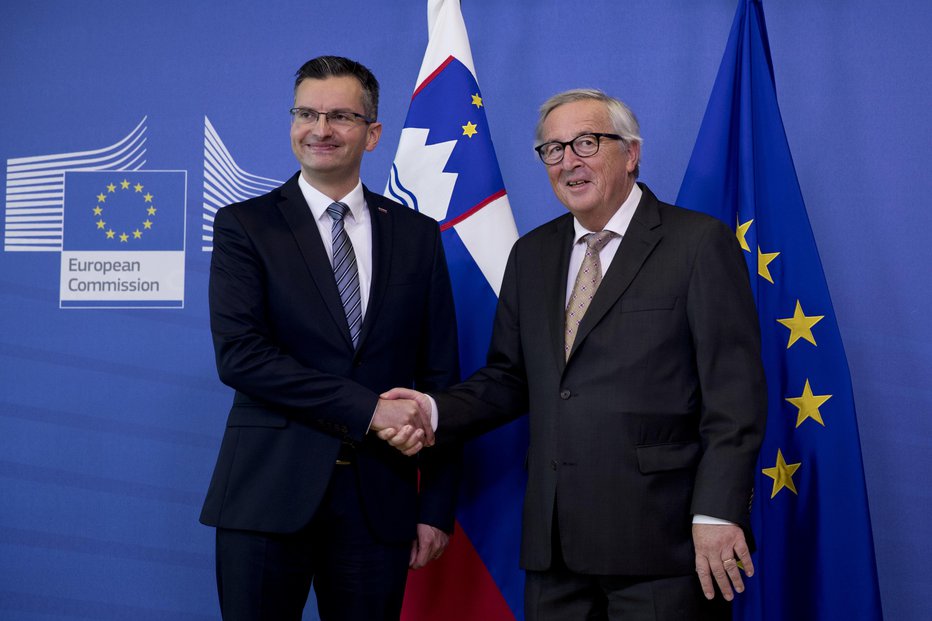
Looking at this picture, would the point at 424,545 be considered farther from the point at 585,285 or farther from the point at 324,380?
the point at 585,285

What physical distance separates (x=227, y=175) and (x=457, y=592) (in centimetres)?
162

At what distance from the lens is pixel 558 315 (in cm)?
207

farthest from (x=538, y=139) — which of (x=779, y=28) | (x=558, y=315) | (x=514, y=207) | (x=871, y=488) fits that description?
(x=871, y=488)

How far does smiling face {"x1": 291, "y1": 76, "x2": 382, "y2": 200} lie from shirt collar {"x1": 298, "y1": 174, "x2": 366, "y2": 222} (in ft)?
0.05

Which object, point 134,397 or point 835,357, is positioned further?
point 134,397

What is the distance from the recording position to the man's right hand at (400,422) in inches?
78.1

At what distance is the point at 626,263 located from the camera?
6.61 feet

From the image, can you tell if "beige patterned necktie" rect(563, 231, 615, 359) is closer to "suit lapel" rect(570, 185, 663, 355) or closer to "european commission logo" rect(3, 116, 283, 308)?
"suit lapel" rect(570, 185, 663, 355)

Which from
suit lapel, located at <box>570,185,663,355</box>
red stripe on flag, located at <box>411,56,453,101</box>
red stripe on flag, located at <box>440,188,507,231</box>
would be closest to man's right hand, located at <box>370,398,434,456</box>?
suit lapel, located at <box>570,185,663,355</box>

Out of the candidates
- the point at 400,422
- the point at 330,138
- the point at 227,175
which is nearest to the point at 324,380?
the point at 400,422

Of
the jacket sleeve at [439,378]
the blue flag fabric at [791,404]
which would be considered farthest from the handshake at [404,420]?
the blue flag fabric at [791,404]

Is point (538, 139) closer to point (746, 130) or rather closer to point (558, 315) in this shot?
point (558, 315)

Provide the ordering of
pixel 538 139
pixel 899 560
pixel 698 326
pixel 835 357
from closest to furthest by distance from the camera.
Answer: pixel 698 326 → pixel 538 139 → pixel 835 357 → pixel 899 560

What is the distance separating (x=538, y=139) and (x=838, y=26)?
148cm
